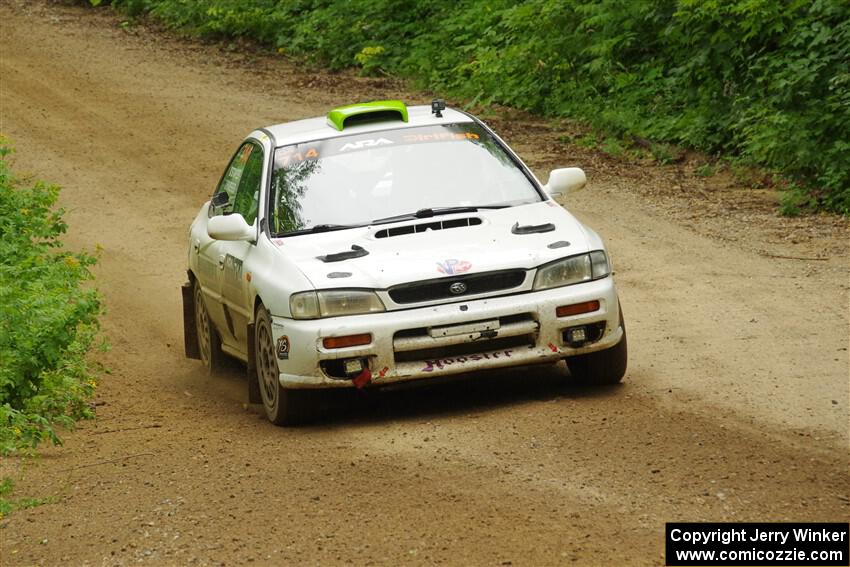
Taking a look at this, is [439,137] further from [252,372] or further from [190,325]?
[190,325]

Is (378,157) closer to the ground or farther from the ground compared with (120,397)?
farther from the ground

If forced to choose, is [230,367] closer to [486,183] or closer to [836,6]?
[486,183]

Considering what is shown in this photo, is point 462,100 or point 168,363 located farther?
point 462,100

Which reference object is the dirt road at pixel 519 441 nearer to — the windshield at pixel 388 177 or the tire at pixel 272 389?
the tire at pixel 272 389

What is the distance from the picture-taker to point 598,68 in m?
19.8

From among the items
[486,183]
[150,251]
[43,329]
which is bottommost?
[150,251]

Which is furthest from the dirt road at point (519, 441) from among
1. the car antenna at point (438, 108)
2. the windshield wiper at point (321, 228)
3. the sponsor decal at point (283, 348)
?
the car antenna at point (438, 108)

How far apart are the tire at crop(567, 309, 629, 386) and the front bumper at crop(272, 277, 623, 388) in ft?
1.06

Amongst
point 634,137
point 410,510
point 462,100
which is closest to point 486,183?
point 410,510

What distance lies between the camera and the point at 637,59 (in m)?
20.1

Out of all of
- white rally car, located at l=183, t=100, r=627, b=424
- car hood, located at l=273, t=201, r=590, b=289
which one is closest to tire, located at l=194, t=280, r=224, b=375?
white rally car, located at l=183, t=100, r=627, b=424

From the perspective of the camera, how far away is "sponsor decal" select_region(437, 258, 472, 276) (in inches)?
317

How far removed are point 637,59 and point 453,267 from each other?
41.6 ft

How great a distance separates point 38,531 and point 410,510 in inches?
65.1
